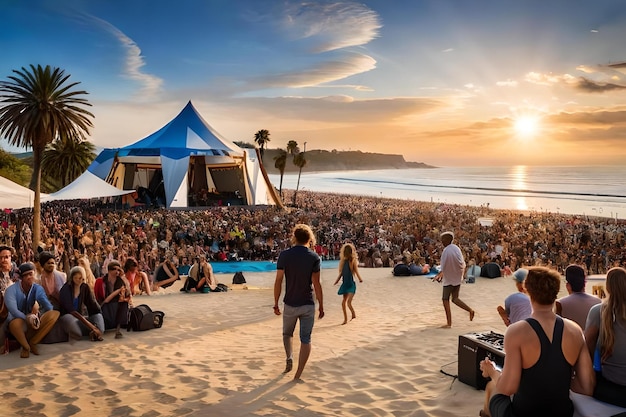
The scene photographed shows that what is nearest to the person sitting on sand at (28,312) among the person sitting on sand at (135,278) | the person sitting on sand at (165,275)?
the person sitting on sand at (135,278)

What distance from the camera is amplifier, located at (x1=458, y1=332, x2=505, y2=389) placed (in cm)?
387

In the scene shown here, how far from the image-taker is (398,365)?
484 cm

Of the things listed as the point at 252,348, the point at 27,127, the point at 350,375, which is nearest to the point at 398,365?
the point at 350,375

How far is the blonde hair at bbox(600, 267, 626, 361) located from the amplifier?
1.10m

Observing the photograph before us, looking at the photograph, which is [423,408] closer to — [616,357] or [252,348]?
[616,357]

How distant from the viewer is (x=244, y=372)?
4613 millimetres

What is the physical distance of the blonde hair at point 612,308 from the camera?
8.82 ft

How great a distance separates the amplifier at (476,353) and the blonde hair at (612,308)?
1.10 meters

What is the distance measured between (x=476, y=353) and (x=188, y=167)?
68.4 feet

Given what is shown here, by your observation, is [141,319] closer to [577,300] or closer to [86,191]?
[577,300]

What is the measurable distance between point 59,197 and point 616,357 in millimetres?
17407

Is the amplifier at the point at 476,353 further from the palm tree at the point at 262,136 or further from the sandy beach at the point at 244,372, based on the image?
the palm tree at the point at 262,136

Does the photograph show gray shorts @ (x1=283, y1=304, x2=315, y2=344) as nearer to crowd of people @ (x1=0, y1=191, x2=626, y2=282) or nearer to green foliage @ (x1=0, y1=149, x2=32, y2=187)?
crowd of people @ (x1=0, y1=191, x2=626, y2=282)

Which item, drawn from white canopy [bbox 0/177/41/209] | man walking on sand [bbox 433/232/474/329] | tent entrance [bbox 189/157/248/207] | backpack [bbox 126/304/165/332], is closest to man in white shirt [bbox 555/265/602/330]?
man walking on sand [bbox 433/232/474/329]
